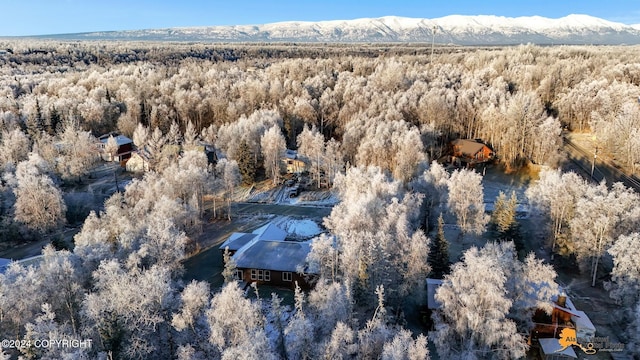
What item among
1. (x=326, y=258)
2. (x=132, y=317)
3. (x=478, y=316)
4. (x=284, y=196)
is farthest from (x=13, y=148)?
(x=478, y=316)

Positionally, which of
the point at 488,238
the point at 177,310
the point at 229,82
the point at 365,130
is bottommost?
the point at 488,238

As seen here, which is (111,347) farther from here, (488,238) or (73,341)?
(488,238)

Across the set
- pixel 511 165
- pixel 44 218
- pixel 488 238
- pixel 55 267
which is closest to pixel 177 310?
pixel 55 267

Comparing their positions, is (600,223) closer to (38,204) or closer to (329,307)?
(329,307)

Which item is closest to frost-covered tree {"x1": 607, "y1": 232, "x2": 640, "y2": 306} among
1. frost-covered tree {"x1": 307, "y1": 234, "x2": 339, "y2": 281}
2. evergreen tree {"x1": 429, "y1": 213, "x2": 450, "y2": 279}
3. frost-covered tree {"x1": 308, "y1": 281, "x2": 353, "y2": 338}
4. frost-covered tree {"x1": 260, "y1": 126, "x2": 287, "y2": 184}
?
evergreen tree {"x1": 429, "y1": 213, "x2": 450, "y2": 279}

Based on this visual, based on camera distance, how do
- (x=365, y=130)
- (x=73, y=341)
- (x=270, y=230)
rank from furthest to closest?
(x=365, y=130) < (x=270, y=230) < (x=73, y=341)

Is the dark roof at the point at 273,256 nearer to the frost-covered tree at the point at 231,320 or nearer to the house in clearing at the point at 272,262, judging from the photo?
the house in clearing at the point at 272,262
